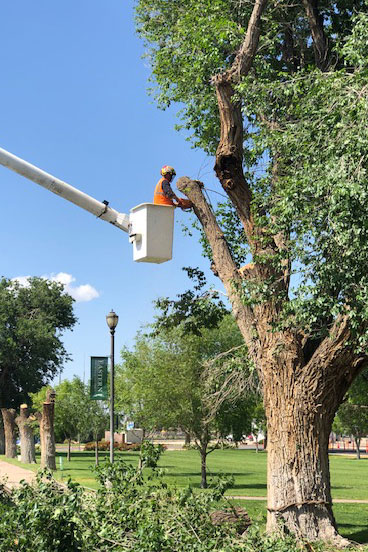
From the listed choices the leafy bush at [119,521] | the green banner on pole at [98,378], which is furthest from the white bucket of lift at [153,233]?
the green banner on pole at [98,378]

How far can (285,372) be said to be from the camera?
12836mm

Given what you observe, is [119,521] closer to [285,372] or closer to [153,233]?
[153,233]

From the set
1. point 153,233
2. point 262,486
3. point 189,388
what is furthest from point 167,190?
point 262,486

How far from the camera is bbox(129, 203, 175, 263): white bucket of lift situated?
12.8ft

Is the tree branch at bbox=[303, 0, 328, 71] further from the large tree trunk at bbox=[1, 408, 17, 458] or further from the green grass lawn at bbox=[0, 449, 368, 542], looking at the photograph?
the large tree trunk at bbox=[1, 408, 17, 458]

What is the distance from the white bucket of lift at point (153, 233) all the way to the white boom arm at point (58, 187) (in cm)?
49

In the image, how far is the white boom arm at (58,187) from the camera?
4488 mm

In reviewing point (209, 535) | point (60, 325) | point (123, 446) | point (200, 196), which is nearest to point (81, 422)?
point (60, 325)

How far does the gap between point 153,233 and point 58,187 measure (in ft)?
3.00

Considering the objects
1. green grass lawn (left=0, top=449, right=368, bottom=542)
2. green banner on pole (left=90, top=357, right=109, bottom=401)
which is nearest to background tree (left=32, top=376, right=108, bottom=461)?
green grass lawn (left=0, top=449, right=368, bottom=542)

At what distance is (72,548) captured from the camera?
6.07m

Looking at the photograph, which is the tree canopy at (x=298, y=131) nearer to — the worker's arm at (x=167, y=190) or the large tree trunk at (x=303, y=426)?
the large tree trunk at (x=303, y=426)

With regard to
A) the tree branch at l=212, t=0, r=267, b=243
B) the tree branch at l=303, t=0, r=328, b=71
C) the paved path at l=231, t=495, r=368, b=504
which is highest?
the tree branch at l=303, t=0, r=328, b=71

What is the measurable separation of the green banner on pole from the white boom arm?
60.6 feet
